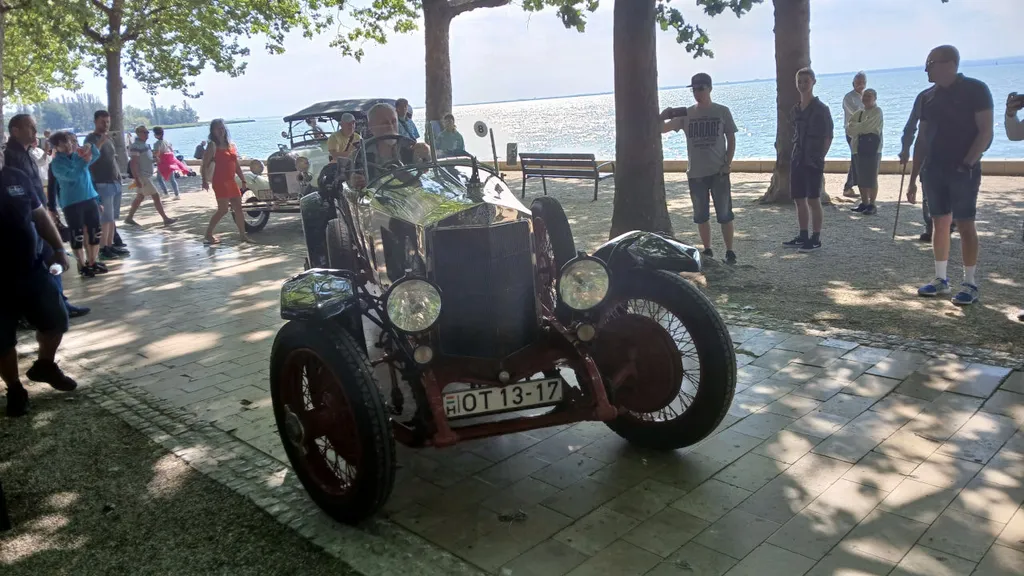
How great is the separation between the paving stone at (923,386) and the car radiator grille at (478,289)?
253cm

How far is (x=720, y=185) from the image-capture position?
8086 millimetres

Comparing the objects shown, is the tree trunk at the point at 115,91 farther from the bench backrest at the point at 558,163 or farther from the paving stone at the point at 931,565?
the paving stone at the point at 931,565

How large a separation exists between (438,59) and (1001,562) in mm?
16271

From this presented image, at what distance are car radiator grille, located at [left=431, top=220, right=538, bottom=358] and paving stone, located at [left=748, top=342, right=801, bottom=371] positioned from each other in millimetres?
2280

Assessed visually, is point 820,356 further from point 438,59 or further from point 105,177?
point 438,59

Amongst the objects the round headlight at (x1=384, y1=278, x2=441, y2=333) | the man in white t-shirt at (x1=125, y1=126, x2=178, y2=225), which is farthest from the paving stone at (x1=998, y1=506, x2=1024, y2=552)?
the man in white t-shirt at (x1=125, y1=126, x2=178, y2=225)


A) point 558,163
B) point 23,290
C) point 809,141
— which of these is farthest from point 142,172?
point 809,141

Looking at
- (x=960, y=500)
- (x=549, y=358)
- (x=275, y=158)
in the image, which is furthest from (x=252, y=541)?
(x=275, y=158)

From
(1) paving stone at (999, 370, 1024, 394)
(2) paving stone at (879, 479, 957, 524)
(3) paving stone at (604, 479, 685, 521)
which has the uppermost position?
(1) paving stone at (999, 370, 1024, 394)

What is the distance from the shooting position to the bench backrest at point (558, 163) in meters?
14.5

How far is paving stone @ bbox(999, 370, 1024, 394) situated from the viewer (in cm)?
463

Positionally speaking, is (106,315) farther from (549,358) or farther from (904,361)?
(904,361)

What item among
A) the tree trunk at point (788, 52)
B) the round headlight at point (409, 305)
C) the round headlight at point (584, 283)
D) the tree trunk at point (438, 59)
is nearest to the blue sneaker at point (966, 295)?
the round headlight at point (584, 283)

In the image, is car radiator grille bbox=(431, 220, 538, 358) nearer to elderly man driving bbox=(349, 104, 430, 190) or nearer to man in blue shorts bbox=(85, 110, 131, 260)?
elderly man driving bbox=(349, 104, 430, 190)
